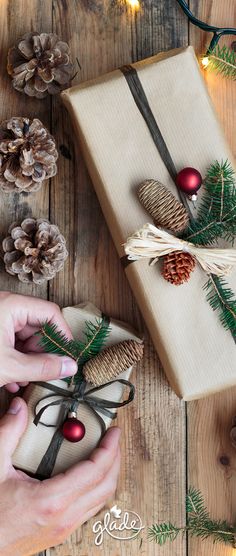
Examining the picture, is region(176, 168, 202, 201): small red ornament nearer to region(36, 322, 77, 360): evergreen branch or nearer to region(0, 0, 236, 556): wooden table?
region(0, 0, 236, 556): wooden table

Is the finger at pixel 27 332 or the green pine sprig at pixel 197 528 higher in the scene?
the finger at pixel 27 332

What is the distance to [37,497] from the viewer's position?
1.20m

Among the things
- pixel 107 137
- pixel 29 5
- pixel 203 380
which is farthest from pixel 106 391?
pixel 29 5

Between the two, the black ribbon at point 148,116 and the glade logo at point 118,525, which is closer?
the black ribbon at point 148,116

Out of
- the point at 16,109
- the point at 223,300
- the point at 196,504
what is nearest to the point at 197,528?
the point at 196,504

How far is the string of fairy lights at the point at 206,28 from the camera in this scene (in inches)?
52.2

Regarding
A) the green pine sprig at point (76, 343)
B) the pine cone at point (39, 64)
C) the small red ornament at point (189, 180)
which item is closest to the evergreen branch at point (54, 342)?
the green pine sprig at point (76, 343)

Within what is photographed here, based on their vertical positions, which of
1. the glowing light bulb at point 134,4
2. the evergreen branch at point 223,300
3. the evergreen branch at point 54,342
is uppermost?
the glowing light bulb at point 134,4

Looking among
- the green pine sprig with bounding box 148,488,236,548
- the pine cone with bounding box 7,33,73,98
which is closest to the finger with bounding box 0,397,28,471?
the green pine sprig with bounding box 148,488,236,548

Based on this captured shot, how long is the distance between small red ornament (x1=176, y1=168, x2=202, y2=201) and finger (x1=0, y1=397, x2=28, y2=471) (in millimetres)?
480

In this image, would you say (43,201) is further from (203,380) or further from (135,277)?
(203,380)

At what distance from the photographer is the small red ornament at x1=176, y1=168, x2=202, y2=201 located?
45.7 inches

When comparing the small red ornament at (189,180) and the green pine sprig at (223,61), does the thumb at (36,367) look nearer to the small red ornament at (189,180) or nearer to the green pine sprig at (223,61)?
the small red ornament at (189,180)

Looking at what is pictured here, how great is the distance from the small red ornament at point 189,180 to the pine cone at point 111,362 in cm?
29
